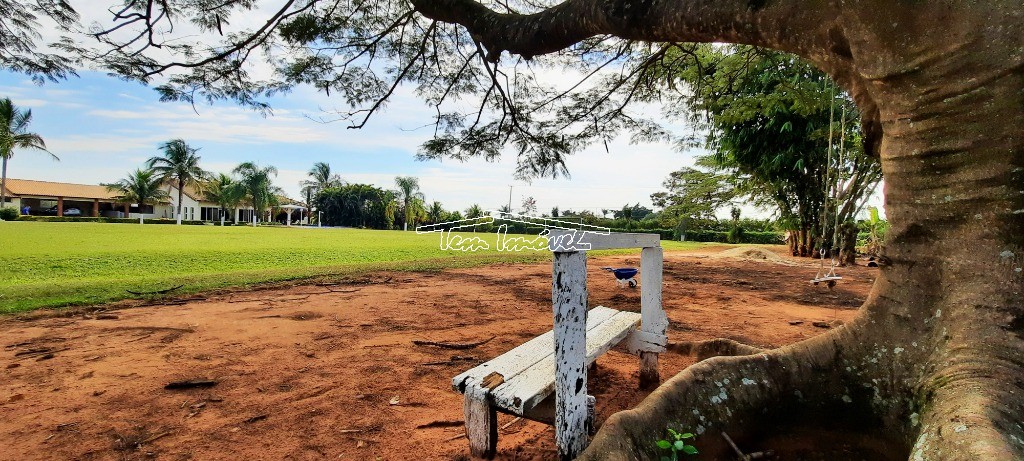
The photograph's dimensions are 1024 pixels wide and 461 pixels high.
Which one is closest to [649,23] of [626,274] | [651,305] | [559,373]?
[651,305]

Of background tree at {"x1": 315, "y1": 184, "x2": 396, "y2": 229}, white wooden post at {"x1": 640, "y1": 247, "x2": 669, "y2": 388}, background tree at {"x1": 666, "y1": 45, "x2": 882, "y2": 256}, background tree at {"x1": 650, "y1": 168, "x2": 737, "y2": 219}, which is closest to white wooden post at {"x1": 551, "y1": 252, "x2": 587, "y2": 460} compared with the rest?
white wooden post at {"x1": 640, "y1": 247, "x2": 669, "y2": 388}

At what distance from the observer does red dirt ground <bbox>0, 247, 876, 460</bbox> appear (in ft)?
6.82

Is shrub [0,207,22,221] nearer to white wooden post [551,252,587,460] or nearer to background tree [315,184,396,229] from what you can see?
background tree [315,184,396,229]

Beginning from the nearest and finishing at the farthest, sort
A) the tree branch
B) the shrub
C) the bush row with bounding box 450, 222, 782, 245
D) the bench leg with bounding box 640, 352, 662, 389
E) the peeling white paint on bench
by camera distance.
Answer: the peeling white paint on bench < the tree branch < the bench leg with bounding box 640, 352, 662, 389 < the shrub < the bush row with bounding box 450, 222, 782, 245

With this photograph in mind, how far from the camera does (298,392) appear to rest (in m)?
2.65

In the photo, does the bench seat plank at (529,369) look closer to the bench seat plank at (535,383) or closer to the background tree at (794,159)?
the bench seat plank at (535,383)

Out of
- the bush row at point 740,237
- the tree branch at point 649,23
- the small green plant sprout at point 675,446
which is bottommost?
the small green plant sprout at point 675,446

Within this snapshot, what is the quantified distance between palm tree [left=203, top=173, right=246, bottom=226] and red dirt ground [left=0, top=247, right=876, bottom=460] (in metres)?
51.9

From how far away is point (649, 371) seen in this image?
2.77 meters

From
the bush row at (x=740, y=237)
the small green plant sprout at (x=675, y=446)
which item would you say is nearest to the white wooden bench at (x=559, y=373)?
the small green plant sprout at (x=675, y=446)

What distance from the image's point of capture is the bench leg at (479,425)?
1774 mm

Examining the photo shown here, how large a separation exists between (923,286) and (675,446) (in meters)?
1.32

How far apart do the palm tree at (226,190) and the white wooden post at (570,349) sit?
57.4 m

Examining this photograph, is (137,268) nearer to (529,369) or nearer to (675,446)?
(529,369)
